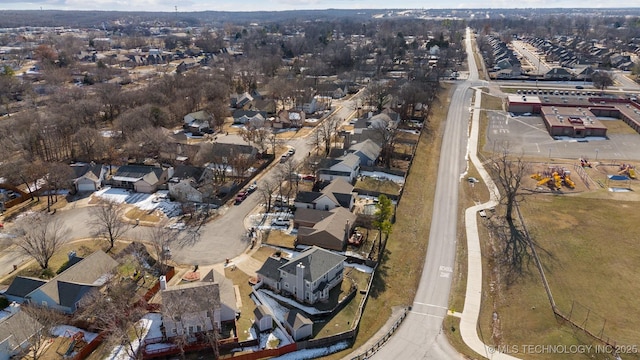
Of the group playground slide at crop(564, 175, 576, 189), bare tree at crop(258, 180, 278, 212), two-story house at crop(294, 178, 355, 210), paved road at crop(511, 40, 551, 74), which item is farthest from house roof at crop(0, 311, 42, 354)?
paved road at crop(511, 40, 551, 74)

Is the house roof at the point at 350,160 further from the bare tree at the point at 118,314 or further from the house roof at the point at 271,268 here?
the bare tree at the point at 118,314

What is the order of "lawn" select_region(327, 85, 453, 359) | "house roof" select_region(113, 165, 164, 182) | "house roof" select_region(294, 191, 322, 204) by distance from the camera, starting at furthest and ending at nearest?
"house roof" select_region(113, 165, 164, 182), "house roof" select_region(294, 191, 322, 204), "lawn" select_region(327, 85, 453, 359)

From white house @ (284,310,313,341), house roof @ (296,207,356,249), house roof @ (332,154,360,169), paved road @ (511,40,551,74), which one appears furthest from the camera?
paved road @ (511,40,551,74)

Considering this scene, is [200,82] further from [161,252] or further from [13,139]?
[161,252]

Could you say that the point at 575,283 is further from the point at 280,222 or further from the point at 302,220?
the point at 280,222

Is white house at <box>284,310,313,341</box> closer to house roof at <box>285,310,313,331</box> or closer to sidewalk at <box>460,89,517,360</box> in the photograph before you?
house roof at <box>285,310,313,331</box>

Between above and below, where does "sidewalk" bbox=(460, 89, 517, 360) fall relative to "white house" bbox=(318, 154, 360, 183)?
below
